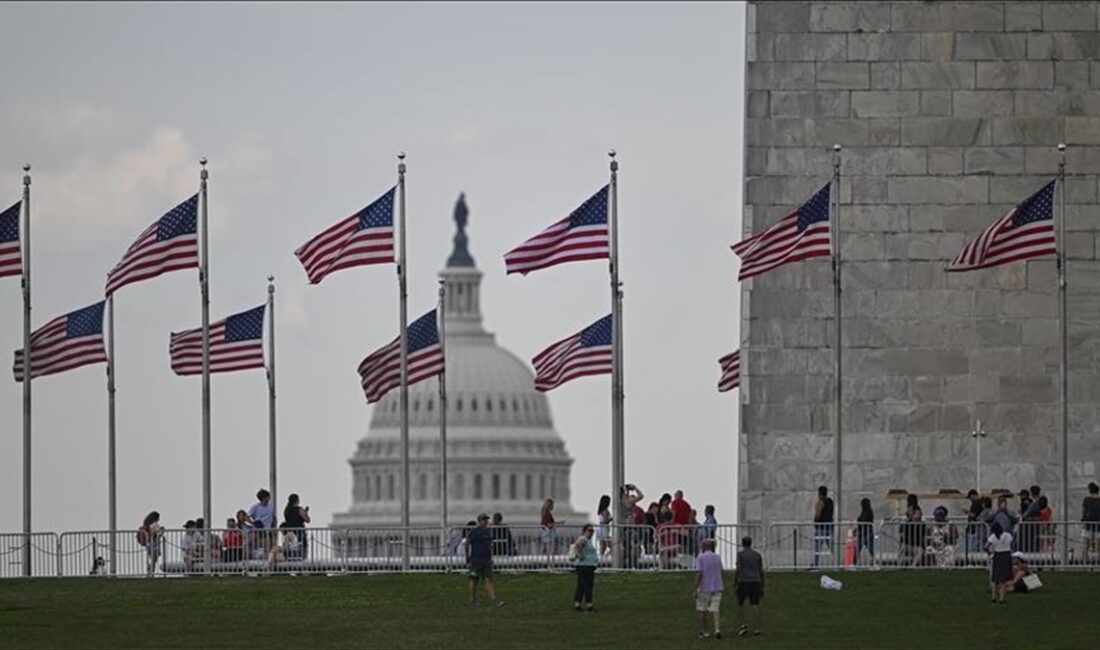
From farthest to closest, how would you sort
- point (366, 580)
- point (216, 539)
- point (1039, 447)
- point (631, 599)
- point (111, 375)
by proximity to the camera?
point (111, 375) → point (1039, 447) → point (216, 539) → point (366, 580) → point (631, 599)

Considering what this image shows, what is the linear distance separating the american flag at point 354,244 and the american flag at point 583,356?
4745 millimetres

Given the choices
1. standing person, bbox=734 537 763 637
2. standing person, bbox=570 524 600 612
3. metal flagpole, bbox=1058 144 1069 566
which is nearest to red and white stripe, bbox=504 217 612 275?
metal flagpole, bbox=1058 144 1069 566

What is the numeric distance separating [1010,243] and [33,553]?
1905 cm

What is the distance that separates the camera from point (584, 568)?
2469 inches

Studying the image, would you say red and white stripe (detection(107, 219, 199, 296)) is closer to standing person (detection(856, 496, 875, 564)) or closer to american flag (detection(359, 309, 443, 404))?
american flag (detection(359, 309, 443, 404))

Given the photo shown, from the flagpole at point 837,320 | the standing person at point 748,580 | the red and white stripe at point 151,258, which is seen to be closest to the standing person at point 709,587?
the standing person at point 748,580

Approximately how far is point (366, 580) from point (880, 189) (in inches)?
672

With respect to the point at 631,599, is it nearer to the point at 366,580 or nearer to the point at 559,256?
the point at 366,580

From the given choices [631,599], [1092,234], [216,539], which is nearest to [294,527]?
[216,539]

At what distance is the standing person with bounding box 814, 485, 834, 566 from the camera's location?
7319 cm

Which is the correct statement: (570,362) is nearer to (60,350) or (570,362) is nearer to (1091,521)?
(60,350)

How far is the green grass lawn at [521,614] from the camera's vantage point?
192 feet

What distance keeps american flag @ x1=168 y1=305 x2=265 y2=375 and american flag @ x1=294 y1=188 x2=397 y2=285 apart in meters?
5.84

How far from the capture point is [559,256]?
7531 centimetres
